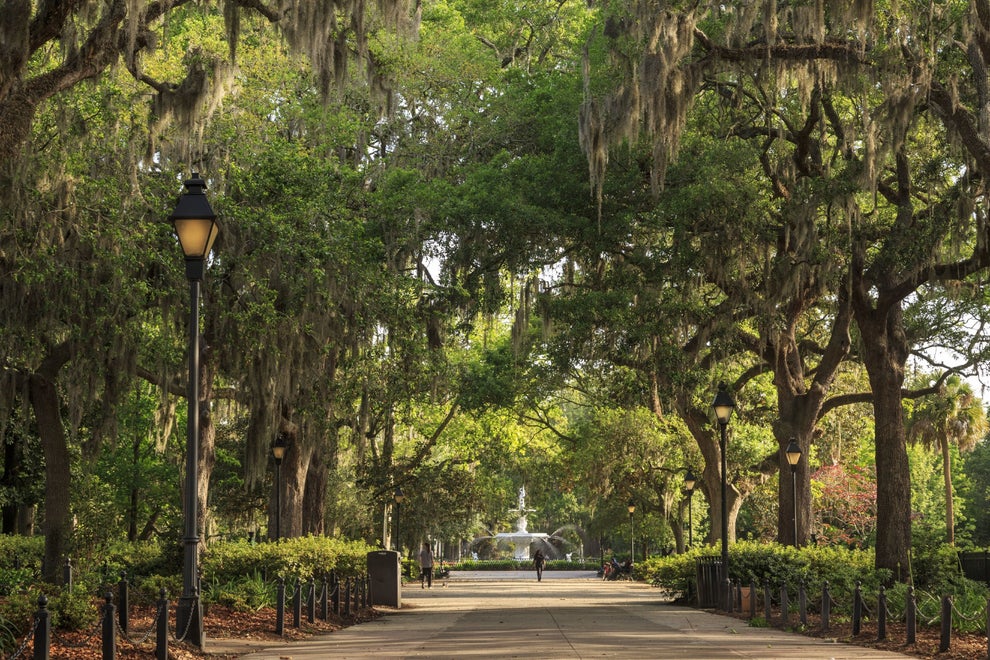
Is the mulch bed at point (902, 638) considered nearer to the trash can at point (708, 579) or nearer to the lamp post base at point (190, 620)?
the trash can at point (708, 579)

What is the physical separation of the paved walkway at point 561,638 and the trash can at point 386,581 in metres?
0.99

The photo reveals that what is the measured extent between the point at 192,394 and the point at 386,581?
16010 millimetres

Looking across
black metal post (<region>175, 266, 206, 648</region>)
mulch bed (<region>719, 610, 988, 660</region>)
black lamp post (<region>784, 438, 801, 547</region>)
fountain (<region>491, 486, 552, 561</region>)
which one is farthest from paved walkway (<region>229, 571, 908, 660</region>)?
fountain (<region>491, 486, 552, 561</region>)

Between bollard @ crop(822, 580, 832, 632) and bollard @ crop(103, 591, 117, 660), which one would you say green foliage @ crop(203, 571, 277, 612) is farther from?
bollard @ crop(822, 580, 832, 632)

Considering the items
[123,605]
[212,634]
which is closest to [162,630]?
[123,605]

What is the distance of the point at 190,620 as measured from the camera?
13.5m

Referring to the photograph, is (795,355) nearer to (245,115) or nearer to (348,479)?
(245,115)

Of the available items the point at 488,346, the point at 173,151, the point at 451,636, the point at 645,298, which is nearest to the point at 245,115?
the point at 173,151

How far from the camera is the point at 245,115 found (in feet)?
86.0

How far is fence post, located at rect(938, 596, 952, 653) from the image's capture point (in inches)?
573

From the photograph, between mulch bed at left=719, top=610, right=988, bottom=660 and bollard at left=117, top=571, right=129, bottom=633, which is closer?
bollard at left=117, top=571, right=129, bottom=633

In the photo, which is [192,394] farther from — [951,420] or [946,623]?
[951,420]

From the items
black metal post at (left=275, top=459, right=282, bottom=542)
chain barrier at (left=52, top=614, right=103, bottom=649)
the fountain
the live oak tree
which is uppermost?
the live oak tree

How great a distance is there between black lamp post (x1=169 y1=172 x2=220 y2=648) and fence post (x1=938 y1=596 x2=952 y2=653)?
9051 mm
